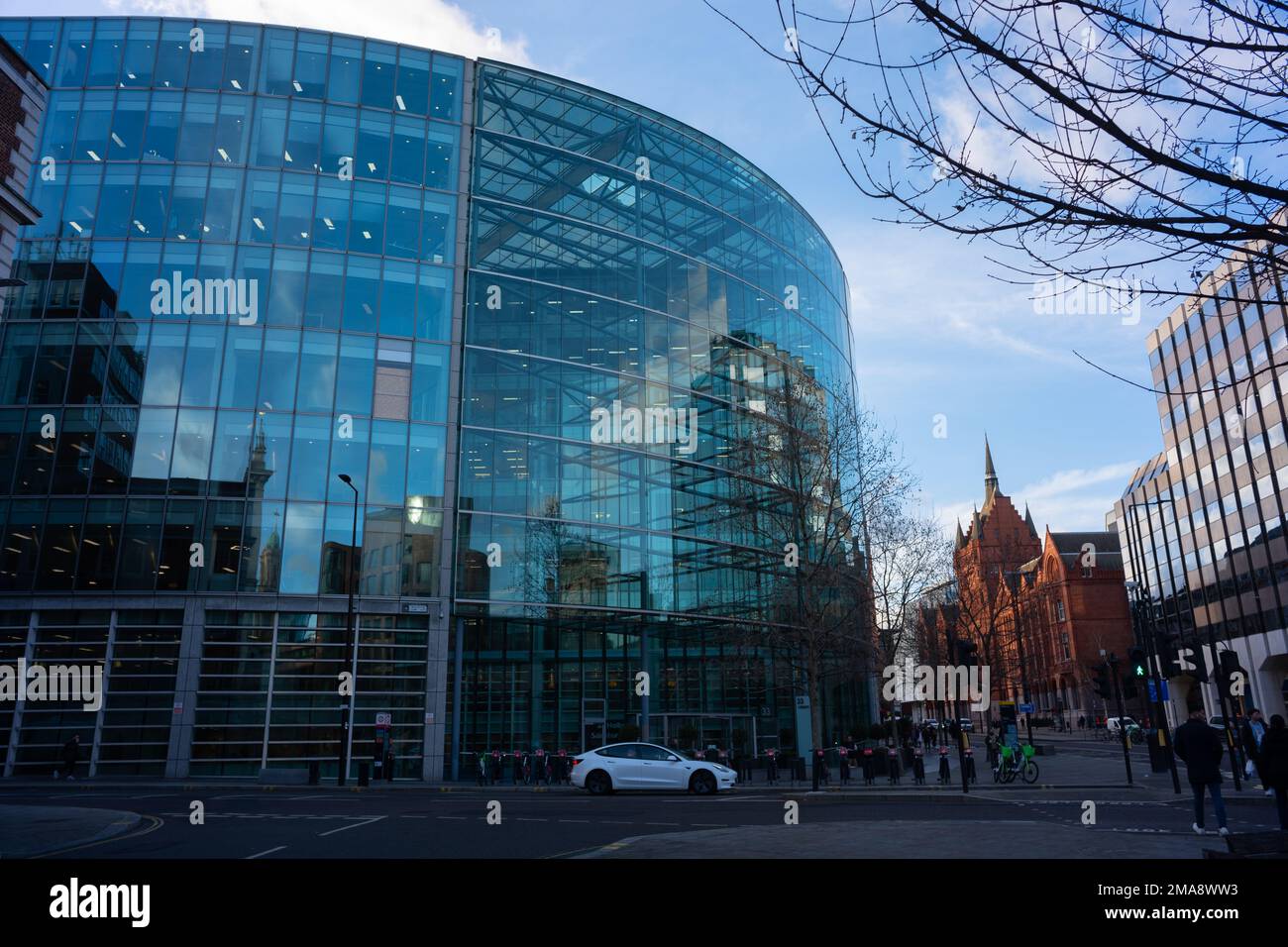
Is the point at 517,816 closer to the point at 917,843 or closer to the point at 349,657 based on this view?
the point at 917,843

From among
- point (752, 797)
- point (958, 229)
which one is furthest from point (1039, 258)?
point (752, 797)

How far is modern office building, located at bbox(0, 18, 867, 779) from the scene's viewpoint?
98.5 ft

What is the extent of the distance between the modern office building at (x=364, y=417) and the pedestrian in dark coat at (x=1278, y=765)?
20386 millimetres

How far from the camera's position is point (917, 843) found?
1058cm

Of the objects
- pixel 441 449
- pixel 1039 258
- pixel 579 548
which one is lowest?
pixel 1039 258

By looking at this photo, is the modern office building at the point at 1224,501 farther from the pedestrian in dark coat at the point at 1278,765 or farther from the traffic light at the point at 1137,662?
the pedestrian in dark coat at the point at 1278,765

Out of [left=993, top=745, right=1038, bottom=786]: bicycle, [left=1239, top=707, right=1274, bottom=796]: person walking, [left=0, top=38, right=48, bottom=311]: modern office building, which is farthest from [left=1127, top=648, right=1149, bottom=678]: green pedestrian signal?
[left=0, top=38, right=48, bottom=311]: modern office building

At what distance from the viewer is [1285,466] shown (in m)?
53.4

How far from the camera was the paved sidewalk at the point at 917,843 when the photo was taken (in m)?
9.60

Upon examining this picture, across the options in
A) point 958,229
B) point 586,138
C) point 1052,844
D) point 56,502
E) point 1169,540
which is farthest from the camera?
point 1169,540

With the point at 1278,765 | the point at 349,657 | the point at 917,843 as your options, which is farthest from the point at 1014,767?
the point at 349,657

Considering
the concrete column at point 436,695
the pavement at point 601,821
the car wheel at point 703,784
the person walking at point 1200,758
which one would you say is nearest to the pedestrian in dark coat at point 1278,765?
the person walking at point 1200,758

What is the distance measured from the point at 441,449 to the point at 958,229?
95.4ft

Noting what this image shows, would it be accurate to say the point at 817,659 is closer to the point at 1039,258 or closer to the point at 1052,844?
the point at 1052,844
